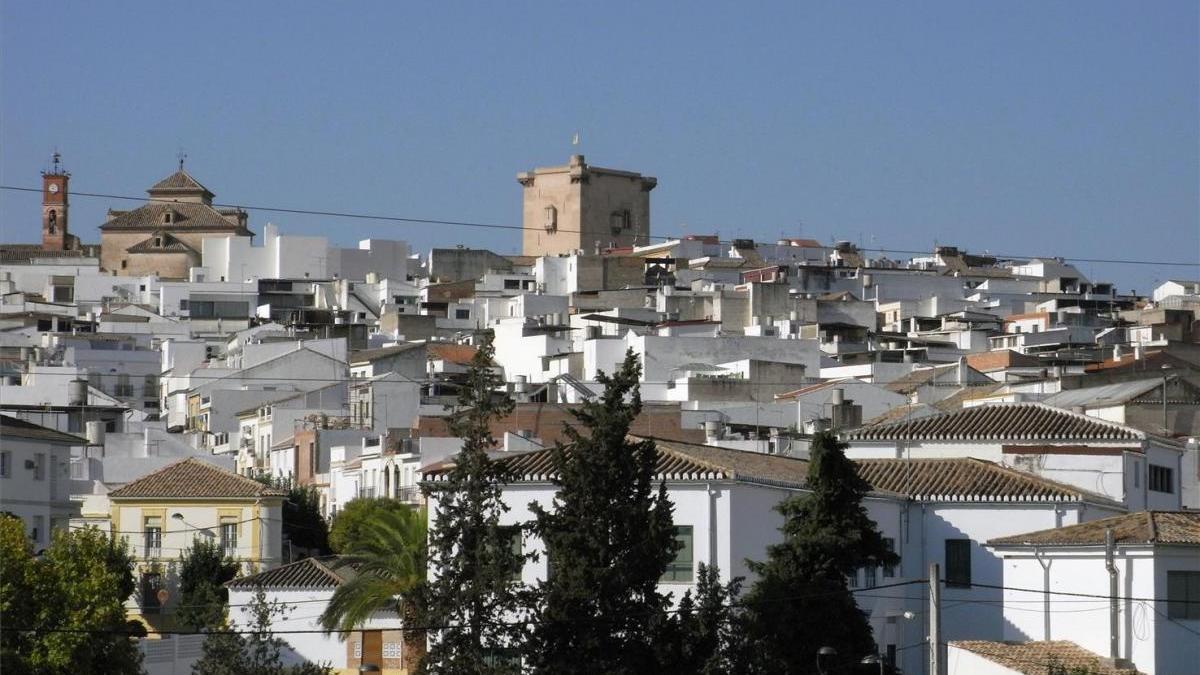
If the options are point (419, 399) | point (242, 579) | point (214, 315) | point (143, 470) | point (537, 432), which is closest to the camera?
point (242, 579)

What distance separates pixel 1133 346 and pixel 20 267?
207 ft

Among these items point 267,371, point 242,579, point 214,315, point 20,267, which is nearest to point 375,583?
point 242,579

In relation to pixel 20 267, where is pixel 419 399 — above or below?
below

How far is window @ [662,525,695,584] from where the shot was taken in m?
31.4

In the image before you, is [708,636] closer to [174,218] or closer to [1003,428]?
[1003,428]

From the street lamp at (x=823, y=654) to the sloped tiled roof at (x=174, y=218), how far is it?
9979 centimetres

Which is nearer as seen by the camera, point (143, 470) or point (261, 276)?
point (143, 470)

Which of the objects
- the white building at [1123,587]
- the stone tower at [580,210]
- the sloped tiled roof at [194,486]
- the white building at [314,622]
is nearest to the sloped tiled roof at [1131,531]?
the white building at [1123,587]

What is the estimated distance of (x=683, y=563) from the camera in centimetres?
3148

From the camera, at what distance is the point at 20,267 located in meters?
123

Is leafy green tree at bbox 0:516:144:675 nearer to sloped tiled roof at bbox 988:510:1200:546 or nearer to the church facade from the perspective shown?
sloped tiled roof at bbox 988:510:1200:546

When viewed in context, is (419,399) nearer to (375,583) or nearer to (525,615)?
(375,583)

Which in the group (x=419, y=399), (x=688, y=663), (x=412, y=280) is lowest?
(x=688, y=663)

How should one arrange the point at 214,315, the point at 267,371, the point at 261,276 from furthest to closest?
the point at 261,276 < the point at 214,315 < the point at 267,371
